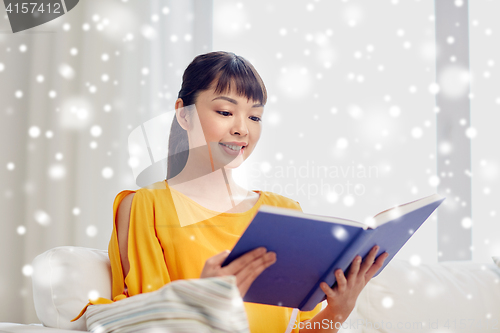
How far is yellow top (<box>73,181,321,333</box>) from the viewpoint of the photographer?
87 cm

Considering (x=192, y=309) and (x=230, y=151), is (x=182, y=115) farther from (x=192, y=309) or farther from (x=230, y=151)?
(x=192, y=309)

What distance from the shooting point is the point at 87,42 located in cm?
145

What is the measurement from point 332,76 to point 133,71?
86cm

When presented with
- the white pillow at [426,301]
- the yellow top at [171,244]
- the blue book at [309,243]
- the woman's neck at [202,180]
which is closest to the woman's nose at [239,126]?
the woman's neck at [202,180]

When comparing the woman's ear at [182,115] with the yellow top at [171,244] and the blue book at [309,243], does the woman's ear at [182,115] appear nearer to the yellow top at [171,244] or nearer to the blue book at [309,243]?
the yellow top at [171,244]

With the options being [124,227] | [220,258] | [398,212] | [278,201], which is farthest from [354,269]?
[124,227]

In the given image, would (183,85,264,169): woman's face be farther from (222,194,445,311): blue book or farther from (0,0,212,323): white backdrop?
(0,0,212,323): white backdrop

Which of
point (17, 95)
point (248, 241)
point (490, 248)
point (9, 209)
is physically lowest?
point (490, 248)

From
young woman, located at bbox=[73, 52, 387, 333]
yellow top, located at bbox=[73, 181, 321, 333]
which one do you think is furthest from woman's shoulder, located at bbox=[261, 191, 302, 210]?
yellow top, located at bbox=[73, 181, 321, 333]

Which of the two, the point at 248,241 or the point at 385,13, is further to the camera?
the point at 385,13

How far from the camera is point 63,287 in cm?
81

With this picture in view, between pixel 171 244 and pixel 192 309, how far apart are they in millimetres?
351

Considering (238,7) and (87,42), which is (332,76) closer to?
(238,7)

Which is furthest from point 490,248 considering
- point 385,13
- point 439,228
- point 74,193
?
point 74,193
